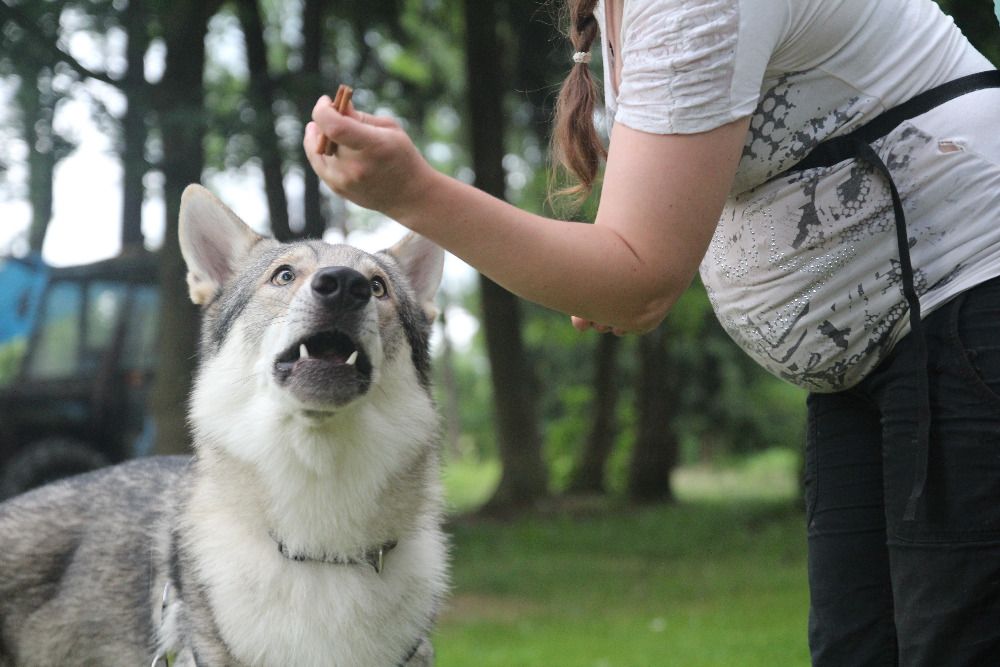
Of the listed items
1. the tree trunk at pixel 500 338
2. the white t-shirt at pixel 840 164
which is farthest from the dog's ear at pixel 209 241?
the tree trunk at pixel 500 338

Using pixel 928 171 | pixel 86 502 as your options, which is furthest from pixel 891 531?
pixel 86 502

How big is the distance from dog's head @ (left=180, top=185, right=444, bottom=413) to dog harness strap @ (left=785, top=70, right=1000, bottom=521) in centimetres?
130

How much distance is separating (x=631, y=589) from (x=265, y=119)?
5.58m

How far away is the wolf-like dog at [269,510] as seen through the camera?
2.90 metres

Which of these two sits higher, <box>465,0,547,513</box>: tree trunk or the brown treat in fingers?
the brown treat in fingers

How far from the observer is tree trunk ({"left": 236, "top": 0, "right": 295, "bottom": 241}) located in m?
9.90

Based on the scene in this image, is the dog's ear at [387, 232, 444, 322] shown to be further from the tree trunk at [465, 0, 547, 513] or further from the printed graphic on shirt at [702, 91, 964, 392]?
the tree trunk at [465, 0, 547, 513]

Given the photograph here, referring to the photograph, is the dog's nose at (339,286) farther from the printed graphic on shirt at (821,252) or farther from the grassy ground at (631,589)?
the grassy ground at (631,589)

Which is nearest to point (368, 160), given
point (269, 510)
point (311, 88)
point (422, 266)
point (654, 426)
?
point (269, 510)

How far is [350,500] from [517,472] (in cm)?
1190

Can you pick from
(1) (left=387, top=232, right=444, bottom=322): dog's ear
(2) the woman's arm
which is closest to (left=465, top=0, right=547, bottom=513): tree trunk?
(1) (left=387, top=232, right=444, bottom=322): dog's ear

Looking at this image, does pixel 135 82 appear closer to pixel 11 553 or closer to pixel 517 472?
pixel 11 553

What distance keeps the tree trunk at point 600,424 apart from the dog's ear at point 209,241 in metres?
14.7

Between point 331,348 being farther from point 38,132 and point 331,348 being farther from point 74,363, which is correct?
point 74,363
